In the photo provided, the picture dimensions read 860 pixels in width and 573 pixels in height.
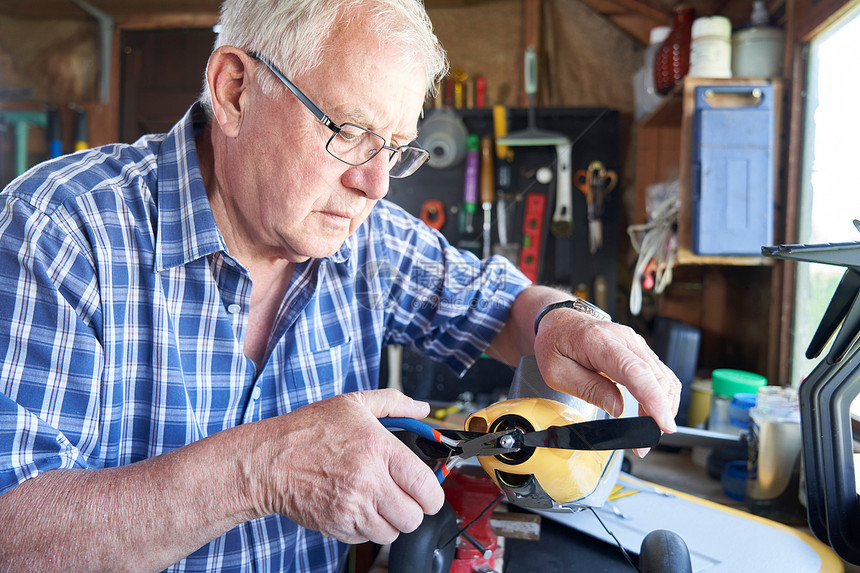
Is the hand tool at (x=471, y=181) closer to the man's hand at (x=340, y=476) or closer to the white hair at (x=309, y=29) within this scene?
the white hair at (x=309, y=29)

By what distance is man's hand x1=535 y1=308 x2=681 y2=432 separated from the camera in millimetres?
607

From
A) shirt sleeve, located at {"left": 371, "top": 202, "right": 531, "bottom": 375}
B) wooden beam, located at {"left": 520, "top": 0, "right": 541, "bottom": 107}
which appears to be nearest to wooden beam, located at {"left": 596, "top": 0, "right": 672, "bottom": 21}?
wooden beam, located at {"left": 520, "top": 0, "right": 541, "bottom": 107}

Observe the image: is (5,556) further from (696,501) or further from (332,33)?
(696,501)

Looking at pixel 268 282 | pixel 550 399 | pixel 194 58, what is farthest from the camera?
pixel 194 58

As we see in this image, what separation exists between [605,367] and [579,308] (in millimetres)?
185

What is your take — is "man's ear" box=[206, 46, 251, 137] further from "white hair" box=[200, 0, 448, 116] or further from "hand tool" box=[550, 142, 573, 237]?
"hand tool" box=[550, 142, 573, 237]

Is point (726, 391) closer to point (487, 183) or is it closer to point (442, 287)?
point (442, 287)

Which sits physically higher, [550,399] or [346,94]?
[346,94]

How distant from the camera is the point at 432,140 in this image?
6.63ft

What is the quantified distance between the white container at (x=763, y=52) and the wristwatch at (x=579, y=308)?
3.05 ft

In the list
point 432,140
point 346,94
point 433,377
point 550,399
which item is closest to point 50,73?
point 432,140

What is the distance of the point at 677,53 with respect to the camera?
1645 mm

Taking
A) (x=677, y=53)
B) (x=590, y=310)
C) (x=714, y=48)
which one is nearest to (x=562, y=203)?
(x=677, y=53)

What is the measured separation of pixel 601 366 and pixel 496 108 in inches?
61.8
